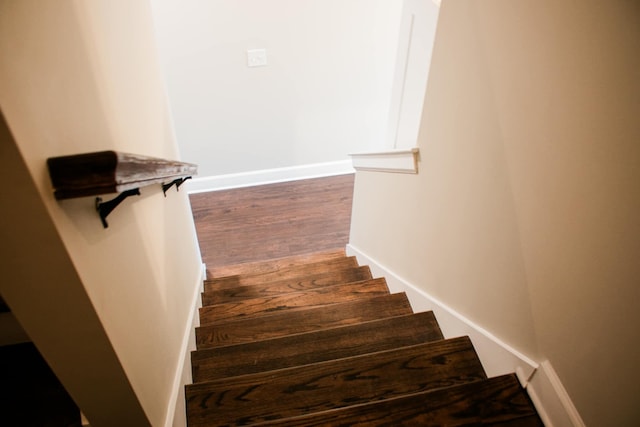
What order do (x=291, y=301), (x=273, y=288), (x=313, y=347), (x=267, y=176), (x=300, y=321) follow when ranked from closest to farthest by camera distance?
1. (x=313, y=347)
2. (x=300, y=321)
3. (x=291, y=301)
4. (x=273, y=288)
5. (x=267, y=176)

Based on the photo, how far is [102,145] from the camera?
74 centimetres

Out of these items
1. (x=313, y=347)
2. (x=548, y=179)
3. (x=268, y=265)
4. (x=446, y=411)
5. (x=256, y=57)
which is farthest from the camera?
(x=256, y=57)

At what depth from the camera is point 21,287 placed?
0.50 m

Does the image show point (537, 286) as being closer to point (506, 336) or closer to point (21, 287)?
point (506, 336)

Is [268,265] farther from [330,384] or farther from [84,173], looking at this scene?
[84,173]

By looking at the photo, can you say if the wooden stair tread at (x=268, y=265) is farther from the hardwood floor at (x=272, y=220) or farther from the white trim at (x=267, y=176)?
the white trim at (x=267, y=176)

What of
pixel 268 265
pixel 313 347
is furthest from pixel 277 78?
pixel 313 347

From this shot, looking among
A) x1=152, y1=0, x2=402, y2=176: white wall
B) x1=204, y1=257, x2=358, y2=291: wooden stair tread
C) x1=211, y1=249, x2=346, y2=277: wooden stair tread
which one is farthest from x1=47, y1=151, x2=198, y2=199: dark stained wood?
x1=152, y1=0, x2=402, y2=176: white wall

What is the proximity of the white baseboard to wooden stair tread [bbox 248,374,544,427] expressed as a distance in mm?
43

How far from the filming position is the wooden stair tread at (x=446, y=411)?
2.61 ft

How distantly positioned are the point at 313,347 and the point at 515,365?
27.9 inches

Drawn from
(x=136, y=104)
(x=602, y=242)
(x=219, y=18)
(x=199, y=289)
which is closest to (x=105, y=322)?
(x=136, y=104)

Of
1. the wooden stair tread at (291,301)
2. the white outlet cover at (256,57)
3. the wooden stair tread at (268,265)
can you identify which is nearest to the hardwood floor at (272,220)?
the wooden stair tread at (268,265)

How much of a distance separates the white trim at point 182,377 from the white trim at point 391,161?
1231 mm
